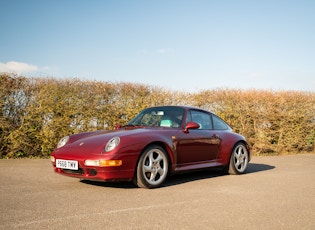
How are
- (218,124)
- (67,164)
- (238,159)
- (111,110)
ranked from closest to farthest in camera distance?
(67,164)
(218,124)
(238,159)
(111,110)

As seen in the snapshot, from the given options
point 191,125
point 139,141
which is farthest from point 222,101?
point 139,141

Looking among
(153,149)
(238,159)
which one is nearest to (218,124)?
(238,159)

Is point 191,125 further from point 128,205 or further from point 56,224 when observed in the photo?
point 56,224

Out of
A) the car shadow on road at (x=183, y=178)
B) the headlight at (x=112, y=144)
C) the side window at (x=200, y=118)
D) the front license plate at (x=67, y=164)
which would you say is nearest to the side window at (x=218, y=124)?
the side window at (x=200, y=118)

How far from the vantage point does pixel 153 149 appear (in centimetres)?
616

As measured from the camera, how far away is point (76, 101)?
10.8m

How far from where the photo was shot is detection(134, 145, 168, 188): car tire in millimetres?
5965

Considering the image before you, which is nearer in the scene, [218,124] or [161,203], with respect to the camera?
[161,203]

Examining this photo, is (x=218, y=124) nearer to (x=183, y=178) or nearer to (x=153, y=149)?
(x=183, y=178)

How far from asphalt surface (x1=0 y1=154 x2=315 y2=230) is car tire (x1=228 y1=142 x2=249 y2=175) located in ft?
1.13

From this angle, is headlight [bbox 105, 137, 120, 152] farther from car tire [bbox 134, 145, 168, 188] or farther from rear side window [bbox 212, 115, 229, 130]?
rear side window [bbox 212, 115, 229, 130]

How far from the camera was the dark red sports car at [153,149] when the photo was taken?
18.8 ft

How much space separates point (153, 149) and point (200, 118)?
5.80ft

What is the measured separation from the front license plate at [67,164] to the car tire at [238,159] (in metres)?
3.41
